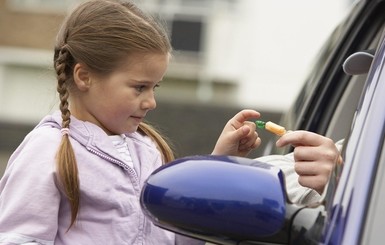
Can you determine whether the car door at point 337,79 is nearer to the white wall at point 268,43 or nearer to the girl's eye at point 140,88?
the girl's eye at point 140,88

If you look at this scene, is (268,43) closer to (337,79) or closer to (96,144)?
(337,79)

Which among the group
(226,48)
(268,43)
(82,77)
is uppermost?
(82,77)

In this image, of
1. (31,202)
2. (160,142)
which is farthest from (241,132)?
(31,202)

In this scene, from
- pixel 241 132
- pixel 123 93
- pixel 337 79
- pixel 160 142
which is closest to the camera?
pixel 123 93

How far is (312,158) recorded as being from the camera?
2.92 m

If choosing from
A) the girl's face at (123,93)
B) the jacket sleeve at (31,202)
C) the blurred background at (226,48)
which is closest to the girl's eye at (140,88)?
the girl's face at (123,93)

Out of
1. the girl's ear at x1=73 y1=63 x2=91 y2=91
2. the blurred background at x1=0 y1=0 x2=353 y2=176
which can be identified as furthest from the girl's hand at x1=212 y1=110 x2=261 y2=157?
the blurred background at x1=0 y1=0 x2=353 y2=176

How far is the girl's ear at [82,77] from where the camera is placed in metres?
3.13

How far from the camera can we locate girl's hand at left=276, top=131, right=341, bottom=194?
9.58 feet

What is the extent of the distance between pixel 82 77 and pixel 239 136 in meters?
0.42

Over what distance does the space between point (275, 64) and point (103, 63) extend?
22.6m

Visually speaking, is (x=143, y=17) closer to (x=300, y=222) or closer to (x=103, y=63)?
(x=103, y=63)

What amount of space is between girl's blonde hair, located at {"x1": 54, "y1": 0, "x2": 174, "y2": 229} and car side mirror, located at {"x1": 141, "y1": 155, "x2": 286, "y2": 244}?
0.52m

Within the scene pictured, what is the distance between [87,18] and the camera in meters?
3.19
